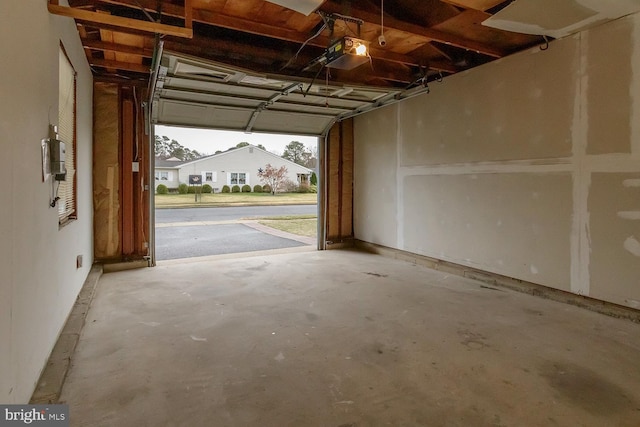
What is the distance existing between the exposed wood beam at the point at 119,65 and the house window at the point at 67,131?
123 cm

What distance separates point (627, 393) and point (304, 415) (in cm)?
190

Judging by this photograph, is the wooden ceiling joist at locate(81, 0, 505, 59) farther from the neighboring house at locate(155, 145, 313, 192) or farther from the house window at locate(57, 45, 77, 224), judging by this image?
the neighboring house at locate(155, 145, 313, 192)

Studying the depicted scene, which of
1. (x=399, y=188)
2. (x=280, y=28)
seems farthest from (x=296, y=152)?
(x=280, y=28)

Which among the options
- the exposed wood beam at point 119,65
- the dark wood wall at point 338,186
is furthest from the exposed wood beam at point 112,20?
the dark wood wall at point 338,186

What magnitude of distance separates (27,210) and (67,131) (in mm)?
1815

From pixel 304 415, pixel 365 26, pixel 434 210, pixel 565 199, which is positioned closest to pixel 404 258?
pixel 434 210

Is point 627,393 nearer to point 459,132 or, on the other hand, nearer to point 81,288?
point 459,132

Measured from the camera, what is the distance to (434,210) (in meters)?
5.32

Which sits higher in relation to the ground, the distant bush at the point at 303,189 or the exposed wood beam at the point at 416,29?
the exposed wood beam at the point at 416,29

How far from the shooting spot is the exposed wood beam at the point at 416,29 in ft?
10.6

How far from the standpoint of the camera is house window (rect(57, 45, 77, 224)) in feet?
9.82

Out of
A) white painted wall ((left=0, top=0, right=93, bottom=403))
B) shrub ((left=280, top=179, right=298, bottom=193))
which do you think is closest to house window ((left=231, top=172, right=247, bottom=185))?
shrub ((left=280, top=179, right=298, bottom=193))

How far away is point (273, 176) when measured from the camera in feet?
85.0

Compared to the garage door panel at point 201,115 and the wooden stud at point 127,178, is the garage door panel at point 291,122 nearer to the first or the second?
the garage door panel at point 201,115
